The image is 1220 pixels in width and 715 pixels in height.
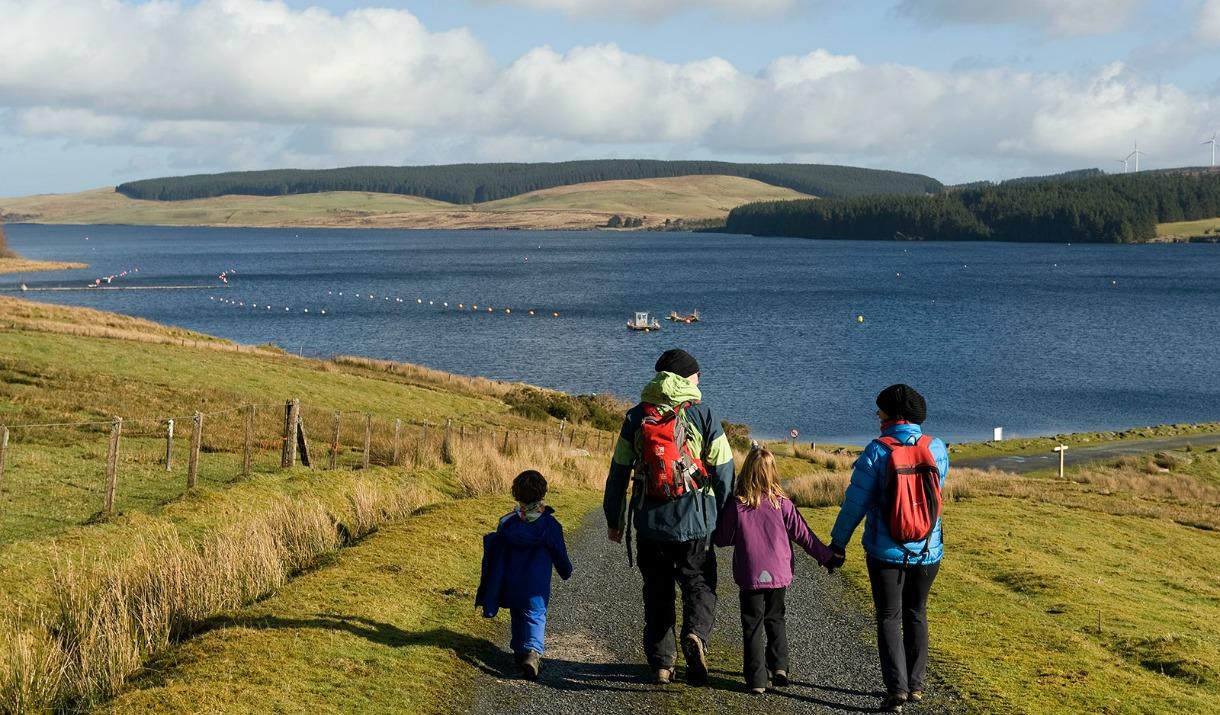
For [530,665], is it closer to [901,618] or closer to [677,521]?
[677,521]

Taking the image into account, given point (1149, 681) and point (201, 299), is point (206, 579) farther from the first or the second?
point (201, 299)

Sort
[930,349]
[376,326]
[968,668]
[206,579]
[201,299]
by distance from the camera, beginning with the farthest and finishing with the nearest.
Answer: [201,299], [376,326], [930,349], [206,579], [968,668]

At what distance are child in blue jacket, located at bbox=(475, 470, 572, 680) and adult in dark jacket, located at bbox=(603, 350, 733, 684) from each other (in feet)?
2.30

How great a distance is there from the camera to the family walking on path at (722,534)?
884cm

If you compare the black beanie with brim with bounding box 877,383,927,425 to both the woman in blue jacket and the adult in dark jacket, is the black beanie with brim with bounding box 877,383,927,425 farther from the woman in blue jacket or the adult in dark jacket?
the adult in dark jacket

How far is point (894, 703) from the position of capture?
901 cm

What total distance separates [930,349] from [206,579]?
80933 millimetres

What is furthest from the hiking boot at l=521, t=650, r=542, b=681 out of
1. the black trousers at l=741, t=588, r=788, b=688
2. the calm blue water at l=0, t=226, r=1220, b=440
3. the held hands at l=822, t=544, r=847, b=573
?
the calm blue water at l=0, t=226, r=1220, b=440

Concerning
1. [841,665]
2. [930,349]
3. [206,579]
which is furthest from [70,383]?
[930,349]

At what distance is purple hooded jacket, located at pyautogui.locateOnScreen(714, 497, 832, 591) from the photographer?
9.40m

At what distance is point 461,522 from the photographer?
16422 millimetres

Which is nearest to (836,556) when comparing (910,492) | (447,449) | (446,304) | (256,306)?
(910,492)

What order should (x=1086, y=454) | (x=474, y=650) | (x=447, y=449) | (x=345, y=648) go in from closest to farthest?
(x=345, y=648)
(x=474, y=650)
(x=447, y=449)
(x=1086, y=454)

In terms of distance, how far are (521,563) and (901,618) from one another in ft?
10.2
